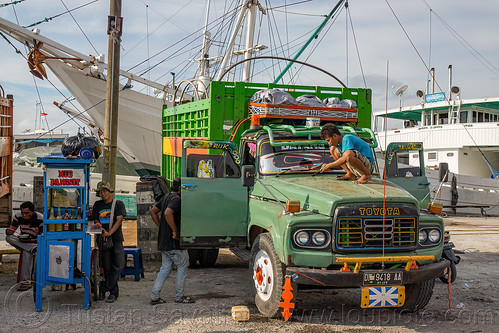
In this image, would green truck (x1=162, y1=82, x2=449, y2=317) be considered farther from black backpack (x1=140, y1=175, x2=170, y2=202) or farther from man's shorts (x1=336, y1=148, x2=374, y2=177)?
black backpack (x1=140, y1=175, x2=170, y2=202)

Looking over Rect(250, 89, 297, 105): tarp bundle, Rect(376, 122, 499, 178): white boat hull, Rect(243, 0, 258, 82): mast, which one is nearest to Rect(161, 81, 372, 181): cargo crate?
Rect(250, 89, 297, 105): tarp bundle

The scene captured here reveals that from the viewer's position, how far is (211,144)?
23.6ft

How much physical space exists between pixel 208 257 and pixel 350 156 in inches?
150

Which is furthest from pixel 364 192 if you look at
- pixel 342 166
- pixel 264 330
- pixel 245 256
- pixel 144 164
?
pixel 144 164

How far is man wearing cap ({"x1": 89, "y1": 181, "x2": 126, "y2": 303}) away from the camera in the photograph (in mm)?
6766

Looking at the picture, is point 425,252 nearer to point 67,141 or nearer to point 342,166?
point 342,166

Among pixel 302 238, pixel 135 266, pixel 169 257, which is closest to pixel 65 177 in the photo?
pixel 169 257

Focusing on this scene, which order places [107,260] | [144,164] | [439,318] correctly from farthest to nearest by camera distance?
1. [144,164]
2. [107,260]
3. [439,318]

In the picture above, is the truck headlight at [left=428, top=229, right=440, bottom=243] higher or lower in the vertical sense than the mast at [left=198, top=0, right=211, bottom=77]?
lower

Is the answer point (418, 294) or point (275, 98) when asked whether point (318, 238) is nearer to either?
point (418, 294)

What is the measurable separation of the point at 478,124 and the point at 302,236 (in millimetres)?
23877

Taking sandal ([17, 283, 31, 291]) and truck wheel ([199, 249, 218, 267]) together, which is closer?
sandal ([17, 283, 31, 291])

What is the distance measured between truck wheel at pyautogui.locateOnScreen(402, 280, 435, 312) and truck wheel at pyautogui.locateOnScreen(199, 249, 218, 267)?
3.76 metres

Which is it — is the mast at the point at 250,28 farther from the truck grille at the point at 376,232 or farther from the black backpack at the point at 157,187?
the truck grille at the point at 376,232
